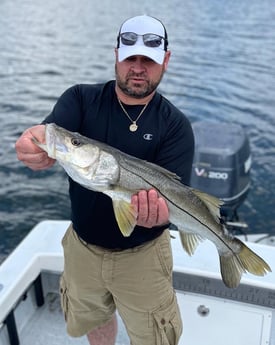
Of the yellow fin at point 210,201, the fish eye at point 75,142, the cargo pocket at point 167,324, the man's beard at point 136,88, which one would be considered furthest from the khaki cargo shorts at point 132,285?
the man's beard at point 136,88

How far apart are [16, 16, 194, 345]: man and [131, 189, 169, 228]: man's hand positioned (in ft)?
0.88

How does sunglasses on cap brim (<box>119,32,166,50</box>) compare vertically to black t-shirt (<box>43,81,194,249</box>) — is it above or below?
above

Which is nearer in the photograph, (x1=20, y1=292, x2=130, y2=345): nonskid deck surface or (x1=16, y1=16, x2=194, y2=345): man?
(x1=16, y1=16, x2=194, y2=345): man

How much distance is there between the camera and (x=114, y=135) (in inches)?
115

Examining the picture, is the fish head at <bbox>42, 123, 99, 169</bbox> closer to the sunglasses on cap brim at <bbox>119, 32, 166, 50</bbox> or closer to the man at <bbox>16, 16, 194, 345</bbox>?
the man at <bbox>16, 16, 194, 345</bbox>

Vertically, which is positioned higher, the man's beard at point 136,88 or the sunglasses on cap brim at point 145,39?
the sunglasses on cap brim at point 145,39

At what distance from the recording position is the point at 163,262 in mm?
3119

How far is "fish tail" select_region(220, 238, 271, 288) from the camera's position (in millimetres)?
2926

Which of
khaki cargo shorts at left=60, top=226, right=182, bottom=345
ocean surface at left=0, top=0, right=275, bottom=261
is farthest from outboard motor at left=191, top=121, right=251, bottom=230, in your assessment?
khaki cargo shorts at left=60, top=226, right=182, bottom=345

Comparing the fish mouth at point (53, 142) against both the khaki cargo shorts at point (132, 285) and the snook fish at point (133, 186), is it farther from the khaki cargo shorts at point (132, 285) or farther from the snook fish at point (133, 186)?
the khaki cargo shorts at point (132, 285)

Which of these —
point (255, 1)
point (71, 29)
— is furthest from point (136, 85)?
point (255, 1)

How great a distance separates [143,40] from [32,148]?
106 cm

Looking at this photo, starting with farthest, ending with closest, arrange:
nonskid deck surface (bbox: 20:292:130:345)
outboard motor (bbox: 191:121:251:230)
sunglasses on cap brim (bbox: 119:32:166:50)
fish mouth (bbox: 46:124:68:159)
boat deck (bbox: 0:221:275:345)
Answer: outboard motor (bbox: 191:121:251:230) → nonskid deck surface (bbox: 20:292:130:345) → boat deck (bbox: 0:221:275:345) → sunglasses on cap brim (bbox: 119:32:166:50) → fish mouth (bbox: 46:124:68:159)

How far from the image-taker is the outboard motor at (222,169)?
574 cm
